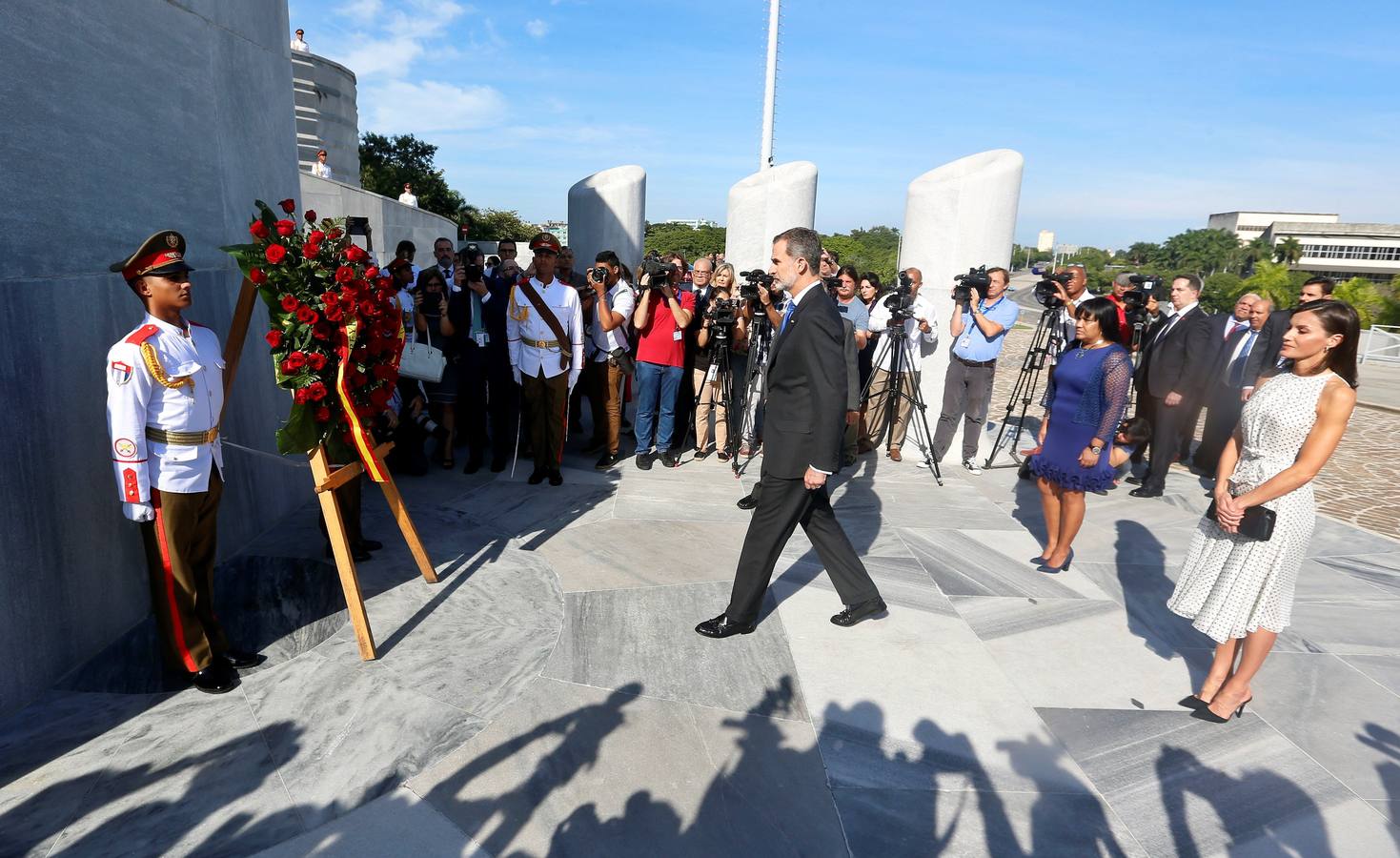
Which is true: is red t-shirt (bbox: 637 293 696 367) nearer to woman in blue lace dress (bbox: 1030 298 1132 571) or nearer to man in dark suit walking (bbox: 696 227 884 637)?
man in dark suit walking (bbox: 696 227 884 637)

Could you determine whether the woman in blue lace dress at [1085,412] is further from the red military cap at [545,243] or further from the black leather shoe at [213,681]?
the black leather shoe at [213,681]

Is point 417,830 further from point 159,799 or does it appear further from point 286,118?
point 286,118

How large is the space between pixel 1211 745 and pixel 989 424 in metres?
6.25

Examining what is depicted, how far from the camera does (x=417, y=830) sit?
96.2 inches

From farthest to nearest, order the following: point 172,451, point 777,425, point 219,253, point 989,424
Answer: point 989,424 → point 219,253 → point 777,425 → point 172,451

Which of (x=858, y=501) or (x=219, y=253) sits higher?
(x=219, y=253)

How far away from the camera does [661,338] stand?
6.39m

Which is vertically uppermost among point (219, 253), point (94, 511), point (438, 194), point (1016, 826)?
point (438, 194)

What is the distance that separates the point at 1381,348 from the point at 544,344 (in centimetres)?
2080

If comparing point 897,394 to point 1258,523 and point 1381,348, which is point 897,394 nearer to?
point 1258,523

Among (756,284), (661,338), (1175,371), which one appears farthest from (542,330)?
(1175,371)

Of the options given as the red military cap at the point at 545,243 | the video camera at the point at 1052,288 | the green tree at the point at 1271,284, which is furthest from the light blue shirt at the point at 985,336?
the green tree at the point at 1271,284

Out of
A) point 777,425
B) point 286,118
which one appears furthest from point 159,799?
point 286,118

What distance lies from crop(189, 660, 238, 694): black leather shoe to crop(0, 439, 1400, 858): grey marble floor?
54 mm
